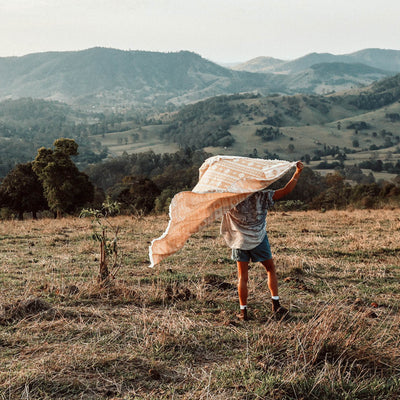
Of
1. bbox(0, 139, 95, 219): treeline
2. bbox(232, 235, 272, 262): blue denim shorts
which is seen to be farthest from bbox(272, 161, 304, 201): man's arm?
Result: bbox(0, 139, 95, 219): treeline

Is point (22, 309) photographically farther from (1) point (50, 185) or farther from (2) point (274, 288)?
(1) point (50, 185)

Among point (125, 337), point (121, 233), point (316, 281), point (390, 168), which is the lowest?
point (390, 168)

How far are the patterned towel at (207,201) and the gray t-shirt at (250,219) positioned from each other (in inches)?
7.7

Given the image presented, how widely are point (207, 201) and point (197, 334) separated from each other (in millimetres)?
1498

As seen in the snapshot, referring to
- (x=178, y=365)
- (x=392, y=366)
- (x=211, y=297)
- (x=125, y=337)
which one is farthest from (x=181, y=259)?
(x=392, y=366)

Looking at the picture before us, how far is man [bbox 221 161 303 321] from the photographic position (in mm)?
4812

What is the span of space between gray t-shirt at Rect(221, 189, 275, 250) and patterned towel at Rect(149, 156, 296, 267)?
0.20m

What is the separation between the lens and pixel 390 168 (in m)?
100

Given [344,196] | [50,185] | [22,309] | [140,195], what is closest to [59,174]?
[50,185]

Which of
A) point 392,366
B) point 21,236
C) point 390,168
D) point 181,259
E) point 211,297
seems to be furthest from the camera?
point 390,168

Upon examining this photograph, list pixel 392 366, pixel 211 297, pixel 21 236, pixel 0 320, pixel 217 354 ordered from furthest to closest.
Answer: pixel 21 236 → pixel 211 297 → pixel 0 320 → pixel 217 354 → pixel 392 366

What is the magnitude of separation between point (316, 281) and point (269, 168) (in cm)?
285

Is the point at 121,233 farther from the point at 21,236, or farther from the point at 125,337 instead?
the point at 125,337

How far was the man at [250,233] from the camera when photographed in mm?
4812
